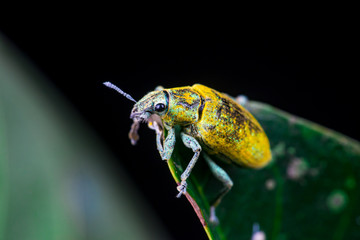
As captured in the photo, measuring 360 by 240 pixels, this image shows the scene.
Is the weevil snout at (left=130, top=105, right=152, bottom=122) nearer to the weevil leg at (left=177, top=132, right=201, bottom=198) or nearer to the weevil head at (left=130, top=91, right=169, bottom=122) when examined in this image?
the weevil head at (left=130, top=91, right=169, bottom=122)

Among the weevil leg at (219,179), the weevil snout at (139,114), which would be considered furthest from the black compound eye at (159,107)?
the weevil leg at (219,179)

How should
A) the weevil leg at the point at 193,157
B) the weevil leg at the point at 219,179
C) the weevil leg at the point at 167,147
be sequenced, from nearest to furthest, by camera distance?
the weevil leg at the point at 193,157
the weevil leg at the point at 167,147
the weevil leg at the point at 219,179

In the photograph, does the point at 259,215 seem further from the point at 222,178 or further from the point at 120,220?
the point at 120,220

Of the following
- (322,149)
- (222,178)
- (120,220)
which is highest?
(222,178)

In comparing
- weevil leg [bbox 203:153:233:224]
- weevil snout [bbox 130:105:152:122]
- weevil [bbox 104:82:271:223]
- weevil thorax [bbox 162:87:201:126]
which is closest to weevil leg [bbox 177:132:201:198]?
weevil [bbox 104:82:271:223]

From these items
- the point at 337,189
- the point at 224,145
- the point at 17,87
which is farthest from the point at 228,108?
the point at 17,87

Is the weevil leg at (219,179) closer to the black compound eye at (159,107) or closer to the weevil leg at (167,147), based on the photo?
the weevil leg at (167,147)

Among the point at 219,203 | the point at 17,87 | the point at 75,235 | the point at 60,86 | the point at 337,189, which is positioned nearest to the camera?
the point at 219,203
